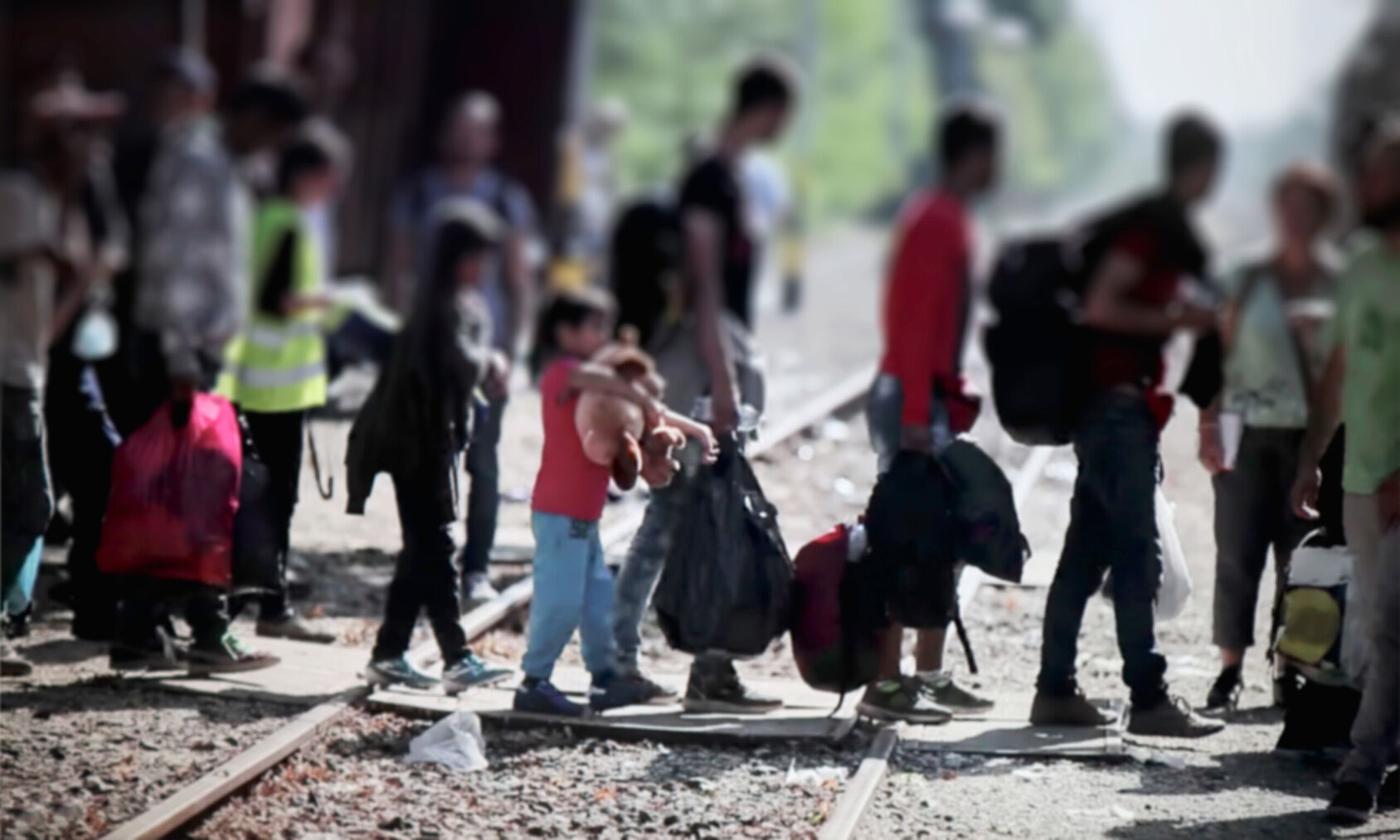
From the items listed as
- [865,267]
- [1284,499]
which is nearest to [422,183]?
[1284,499]

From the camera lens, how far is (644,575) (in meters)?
7.34

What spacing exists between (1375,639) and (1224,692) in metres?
1.56

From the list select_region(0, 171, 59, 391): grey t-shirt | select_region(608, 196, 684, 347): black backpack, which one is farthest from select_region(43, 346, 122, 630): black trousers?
select_region(608, 196, 684, 347): black backpack

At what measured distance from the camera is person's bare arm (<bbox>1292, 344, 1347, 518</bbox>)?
6441mm

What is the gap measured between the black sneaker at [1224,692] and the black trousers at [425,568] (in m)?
2.71

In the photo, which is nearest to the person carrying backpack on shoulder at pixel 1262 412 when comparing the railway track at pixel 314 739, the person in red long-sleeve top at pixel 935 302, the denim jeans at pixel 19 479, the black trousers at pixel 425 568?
the person in red long-sleeve top at pixel 935 302

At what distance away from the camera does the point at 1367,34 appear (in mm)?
32125

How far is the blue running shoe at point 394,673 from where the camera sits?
7.41m

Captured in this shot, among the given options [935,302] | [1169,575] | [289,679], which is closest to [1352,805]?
[1169,575]

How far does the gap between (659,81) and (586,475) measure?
47.2m

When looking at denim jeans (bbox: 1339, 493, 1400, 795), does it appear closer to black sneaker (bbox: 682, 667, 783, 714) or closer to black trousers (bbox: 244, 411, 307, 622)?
black sneaker (bbox: 682, 667, 783, 714)

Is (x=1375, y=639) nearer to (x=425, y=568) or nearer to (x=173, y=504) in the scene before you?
(x=425, y=568)

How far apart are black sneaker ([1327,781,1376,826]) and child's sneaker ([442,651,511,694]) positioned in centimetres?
281

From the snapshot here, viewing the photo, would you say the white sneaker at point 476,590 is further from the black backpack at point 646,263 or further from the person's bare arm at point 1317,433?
the person's bare arm at point 1317,433
